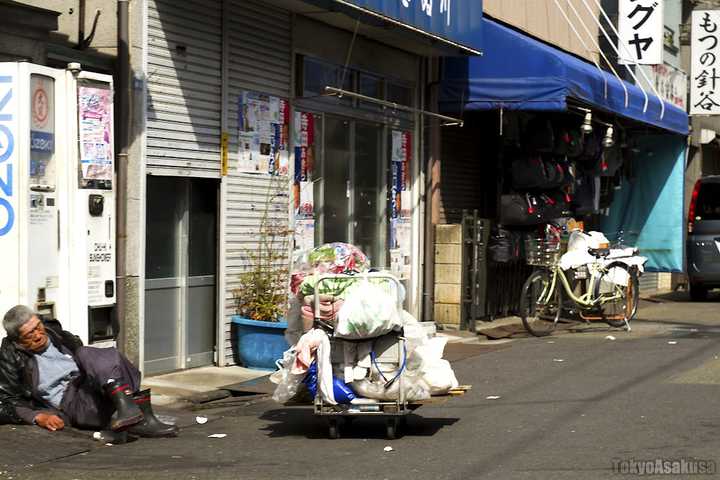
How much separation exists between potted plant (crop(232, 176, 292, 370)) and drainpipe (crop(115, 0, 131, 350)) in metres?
1.85

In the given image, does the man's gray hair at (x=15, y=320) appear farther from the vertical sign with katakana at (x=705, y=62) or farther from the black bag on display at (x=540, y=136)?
the vertical sign with katakana at (x=705, y=62)

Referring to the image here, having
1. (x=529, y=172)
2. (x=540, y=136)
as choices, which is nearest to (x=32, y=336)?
(x=529, y=172)

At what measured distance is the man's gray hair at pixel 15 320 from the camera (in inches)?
343

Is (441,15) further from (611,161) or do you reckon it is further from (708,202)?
(708,202)

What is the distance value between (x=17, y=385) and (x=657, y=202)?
16.5 m

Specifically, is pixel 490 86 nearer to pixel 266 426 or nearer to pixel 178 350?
pixel 178 350

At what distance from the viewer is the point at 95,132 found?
991 cm

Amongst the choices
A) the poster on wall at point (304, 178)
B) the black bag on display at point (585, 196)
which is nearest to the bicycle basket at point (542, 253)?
the black bag on display at point (585, 196)

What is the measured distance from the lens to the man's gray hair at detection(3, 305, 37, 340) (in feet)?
28.6

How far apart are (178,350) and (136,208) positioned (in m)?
1.77

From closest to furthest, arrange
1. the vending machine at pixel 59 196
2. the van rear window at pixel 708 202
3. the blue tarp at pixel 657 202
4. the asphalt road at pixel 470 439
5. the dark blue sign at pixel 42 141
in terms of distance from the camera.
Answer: the asphalt road at pixel 470 439 < the vending machine at pixel 59 196 < the dark blue sign at pixel 42 141 < the van rear window at pixel 708 202 < the blue tarp at pixel 657 202

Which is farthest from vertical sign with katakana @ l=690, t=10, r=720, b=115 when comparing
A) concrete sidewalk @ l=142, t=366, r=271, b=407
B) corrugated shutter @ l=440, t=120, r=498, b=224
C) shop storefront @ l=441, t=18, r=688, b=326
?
concrete sidewalk @ l=142, t=366, r=271, b=407

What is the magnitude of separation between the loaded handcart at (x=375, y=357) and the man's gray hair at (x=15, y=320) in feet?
6.85

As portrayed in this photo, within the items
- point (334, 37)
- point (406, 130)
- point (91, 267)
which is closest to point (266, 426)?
point (91, 267)
